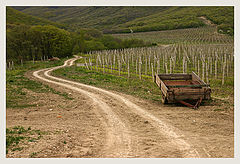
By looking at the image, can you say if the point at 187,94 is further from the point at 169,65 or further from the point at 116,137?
the point at 169,65

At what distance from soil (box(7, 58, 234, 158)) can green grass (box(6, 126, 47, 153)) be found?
0.82 feet

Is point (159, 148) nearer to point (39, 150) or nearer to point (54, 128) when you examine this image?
point (39, 150)

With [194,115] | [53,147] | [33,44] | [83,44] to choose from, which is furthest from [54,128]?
[83,44]

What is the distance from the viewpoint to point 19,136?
848 centimetres

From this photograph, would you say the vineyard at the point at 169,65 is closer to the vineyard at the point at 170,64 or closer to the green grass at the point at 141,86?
the vineyard at the point at 170,64

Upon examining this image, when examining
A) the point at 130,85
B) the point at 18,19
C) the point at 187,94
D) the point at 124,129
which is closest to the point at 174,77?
the point at 187,94

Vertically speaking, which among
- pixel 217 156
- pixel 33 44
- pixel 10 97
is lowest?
pixel 217 156

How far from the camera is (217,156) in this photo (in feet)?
23.6

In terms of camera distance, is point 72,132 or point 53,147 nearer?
point 53,147

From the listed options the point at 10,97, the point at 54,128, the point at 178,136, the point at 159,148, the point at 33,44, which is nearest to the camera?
the point at 159,148

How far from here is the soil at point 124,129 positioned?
7453 millimetres

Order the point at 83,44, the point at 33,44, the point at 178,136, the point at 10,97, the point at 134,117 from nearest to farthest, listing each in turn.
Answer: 1. the point at 178,136
2. the point at 134,117
3. the point at 10,97
4. the point at 33,44
5. the point at 83,44

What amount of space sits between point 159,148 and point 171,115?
14.4 feet

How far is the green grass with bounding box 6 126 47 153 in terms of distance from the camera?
7645 mm
